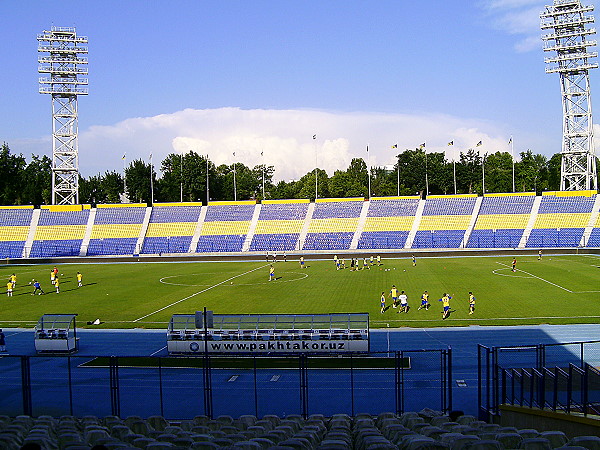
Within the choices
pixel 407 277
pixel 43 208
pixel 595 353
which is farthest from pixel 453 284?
pixel 43 208

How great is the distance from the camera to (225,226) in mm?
72688

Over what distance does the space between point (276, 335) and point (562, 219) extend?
5442cm

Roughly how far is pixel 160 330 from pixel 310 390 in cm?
1162

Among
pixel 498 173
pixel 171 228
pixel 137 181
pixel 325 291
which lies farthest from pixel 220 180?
pixel 325 291

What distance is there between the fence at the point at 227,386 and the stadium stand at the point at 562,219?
1876 inches

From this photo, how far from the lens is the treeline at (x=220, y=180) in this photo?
10369 centimetres

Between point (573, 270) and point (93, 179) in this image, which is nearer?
point (573, 270)

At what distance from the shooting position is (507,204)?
232ft

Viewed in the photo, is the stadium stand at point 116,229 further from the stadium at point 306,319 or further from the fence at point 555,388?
the fence at point 555,388

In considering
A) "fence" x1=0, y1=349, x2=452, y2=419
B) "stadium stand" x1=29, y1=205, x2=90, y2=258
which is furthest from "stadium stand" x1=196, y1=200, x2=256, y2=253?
"fence" x1=0, y1=349, x2=452, y2=419

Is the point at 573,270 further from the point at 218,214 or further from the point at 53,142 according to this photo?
the point at 53,142

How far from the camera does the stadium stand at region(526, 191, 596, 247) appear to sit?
63250 mm

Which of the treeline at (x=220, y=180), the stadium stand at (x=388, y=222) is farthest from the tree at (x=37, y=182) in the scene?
the stadium stand at (x=388, y=222)

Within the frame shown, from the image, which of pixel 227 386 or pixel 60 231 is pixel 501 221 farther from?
pixel 227 386
